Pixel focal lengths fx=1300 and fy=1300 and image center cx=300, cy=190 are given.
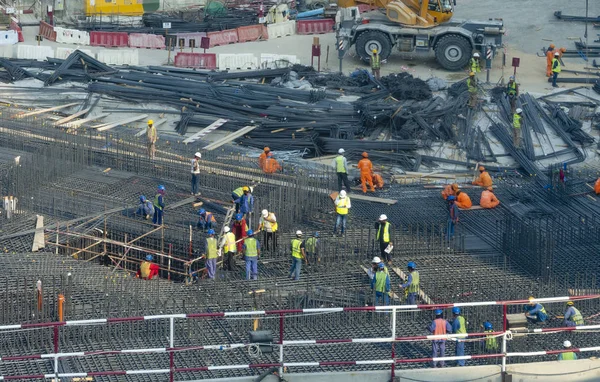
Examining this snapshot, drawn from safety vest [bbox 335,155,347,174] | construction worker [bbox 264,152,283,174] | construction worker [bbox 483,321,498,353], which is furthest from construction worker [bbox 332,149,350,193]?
construction worker [bbox 483,321,498,353]

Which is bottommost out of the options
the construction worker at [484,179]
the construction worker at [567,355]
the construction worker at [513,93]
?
the construction worker at [567,355]

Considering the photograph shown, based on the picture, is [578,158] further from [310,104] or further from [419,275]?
[419,275]

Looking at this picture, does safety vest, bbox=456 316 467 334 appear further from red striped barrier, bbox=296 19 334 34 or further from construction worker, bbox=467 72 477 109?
red striped barrier, bbox=296 19 334 34

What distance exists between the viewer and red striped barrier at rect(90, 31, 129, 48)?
4588 cm

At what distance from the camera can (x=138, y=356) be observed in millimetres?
21016

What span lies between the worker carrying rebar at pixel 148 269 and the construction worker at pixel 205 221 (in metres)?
2.40

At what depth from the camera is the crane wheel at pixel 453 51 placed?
140 feet

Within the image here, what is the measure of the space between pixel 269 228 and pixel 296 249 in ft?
6.15

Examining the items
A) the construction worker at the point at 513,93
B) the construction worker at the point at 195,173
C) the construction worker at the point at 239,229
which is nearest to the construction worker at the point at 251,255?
the construction worker at the point at 239,229

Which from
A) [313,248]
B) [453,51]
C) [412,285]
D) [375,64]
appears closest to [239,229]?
[313,248]

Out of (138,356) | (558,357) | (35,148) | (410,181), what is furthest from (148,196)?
(558,357)

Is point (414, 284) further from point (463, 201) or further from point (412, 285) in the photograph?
point (463, 201)

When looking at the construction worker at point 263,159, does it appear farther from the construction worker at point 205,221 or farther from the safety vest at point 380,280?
the safety vest at point 380,280

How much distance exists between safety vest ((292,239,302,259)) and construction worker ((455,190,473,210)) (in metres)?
6.08
